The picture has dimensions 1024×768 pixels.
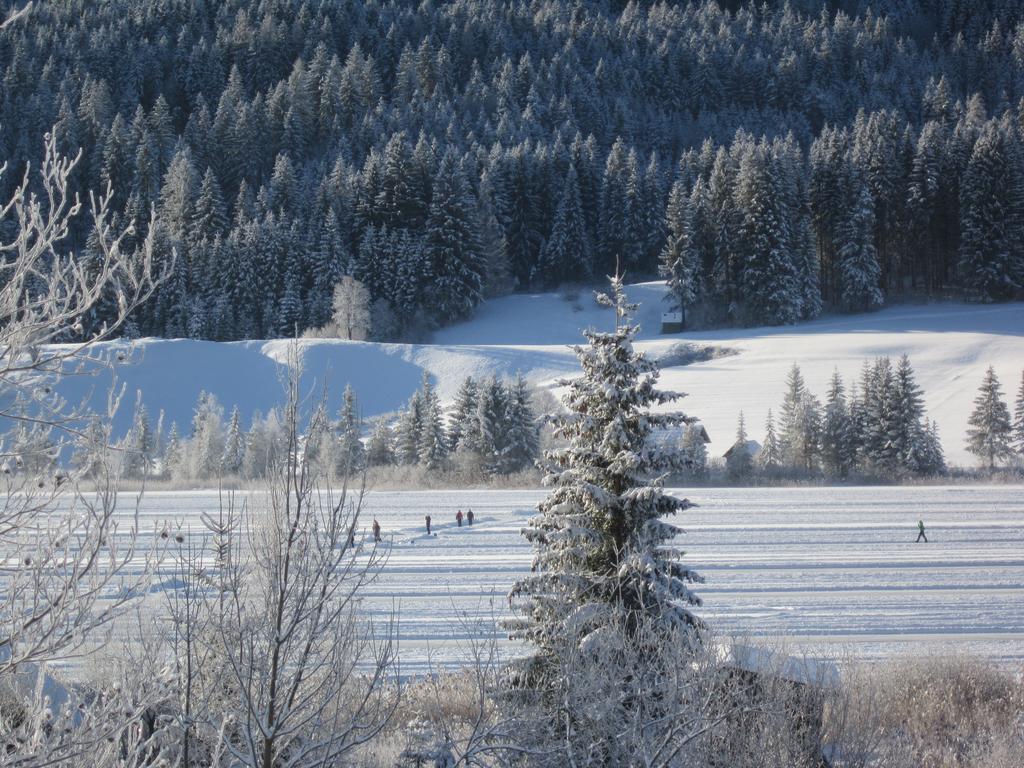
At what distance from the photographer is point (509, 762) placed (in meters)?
8.63

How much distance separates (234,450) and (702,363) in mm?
24902

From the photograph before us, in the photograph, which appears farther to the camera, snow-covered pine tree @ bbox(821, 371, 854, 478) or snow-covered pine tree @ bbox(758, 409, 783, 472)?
snow-covered pine tree @ bbox(821, 371, 854, 478)

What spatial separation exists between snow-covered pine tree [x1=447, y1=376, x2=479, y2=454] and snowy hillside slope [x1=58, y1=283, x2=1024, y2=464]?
21.0 ft

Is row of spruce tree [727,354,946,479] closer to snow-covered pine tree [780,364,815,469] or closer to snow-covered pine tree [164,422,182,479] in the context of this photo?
snow-covered pine tree [780,364,815,469]

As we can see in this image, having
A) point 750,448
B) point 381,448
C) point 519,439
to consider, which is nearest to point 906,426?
point 750,448

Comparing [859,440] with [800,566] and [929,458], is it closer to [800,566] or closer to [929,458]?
[929,458]

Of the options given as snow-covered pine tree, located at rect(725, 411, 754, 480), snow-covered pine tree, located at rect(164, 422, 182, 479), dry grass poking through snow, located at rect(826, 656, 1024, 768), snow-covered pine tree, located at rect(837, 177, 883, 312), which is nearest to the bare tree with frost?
dry grass poking through snow, located at rect(826, 656, 1024, 768)

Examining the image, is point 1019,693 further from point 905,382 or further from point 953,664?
point 905,382

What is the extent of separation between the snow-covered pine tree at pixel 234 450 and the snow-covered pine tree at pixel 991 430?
2644 centimetres

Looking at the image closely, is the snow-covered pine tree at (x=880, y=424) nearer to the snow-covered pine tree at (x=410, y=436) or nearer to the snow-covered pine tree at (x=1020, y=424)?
the snow-covered pine tree at (x=1020, y=424)

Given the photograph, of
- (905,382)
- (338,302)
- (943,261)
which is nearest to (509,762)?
(905,382)

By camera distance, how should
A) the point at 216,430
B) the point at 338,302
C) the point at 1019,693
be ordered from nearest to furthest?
the point at 1019,693
the point at 216,430
the point at 338,302

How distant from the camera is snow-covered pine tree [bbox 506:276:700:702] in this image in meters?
9.98

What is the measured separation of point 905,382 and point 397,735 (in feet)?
85.5
